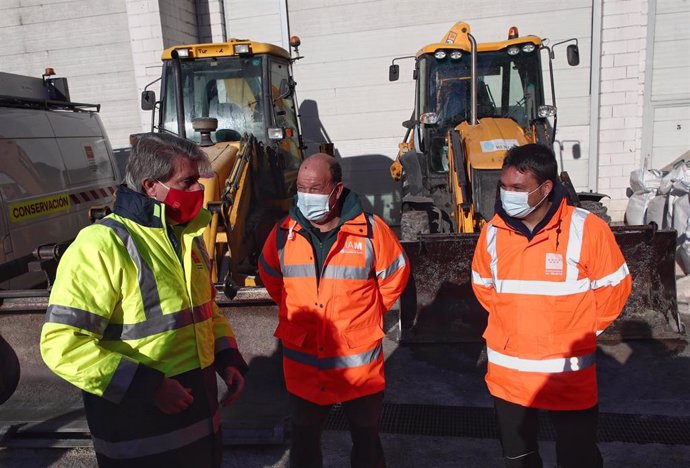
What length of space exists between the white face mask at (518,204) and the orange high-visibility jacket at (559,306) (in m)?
0.10

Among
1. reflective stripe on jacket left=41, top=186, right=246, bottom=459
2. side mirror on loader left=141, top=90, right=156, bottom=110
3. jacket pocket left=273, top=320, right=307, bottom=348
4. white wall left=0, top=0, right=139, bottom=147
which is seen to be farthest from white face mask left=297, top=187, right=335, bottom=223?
white wall left=0, top=0, right=139, bottom=147

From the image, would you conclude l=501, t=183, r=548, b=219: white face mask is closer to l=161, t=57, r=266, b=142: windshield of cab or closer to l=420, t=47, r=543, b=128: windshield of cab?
l=420, t=47, r=543, b=128: windshield of cab

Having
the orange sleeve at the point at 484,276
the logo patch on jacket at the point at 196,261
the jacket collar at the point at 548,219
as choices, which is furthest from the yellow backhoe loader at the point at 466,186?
the logo patch on jacket at the point at 196,261

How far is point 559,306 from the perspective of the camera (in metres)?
2.24

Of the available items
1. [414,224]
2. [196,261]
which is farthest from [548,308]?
[414,224]

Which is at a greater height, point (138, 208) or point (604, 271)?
point (138, 208)

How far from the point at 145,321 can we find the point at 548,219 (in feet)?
5.48

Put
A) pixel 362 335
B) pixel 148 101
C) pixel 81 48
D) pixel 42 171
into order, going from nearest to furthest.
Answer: pixel 362 335
pixel 42 171
pixel 148 101
pixel 81 48

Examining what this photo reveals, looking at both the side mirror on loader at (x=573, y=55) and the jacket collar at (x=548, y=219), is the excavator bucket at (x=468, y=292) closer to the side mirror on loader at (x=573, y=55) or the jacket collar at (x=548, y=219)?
the jacket collar at (x=548, y=219)

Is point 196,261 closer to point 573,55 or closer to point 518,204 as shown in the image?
point 518,204

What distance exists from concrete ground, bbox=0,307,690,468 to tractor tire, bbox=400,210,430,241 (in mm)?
1238

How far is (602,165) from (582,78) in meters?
1.51

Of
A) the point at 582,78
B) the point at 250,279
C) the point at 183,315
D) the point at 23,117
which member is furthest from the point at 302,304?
the point at 582,78

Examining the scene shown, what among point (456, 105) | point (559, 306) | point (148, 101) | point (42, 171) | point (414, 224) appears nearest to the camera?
point (559, 306)
